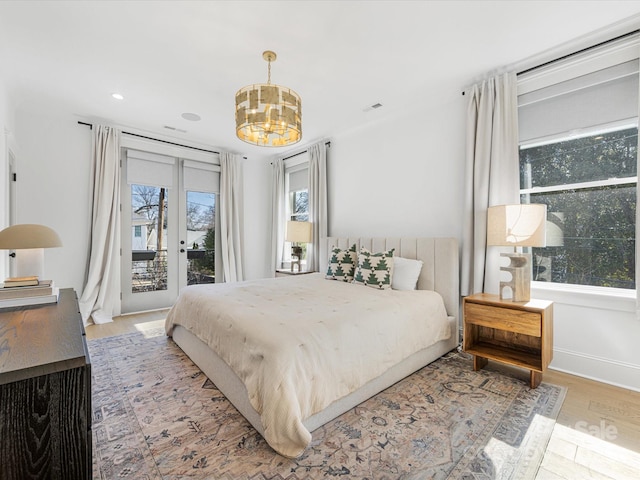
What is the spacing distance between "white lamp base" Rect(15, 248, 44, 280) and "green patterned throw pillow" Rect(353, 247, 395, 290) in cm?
263

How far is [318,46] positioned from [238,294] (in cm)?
226

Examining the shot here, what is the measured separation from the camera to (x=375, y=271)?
3141 millimetres

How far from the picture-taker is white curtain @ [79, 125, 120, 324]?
3.96m

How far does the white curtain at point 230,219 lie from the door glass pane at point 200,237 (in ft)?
0.78

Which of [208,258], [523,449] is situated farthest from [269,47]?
[208,258]

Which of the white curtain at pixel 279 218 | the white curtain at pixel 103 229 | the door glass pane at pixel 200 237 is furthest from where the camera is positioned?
the white curtain at pixel 279 218

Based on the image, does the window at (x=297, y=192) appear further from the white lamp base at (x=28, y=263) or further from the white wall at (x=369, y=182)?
the white lamp base at (x=28, y=263)

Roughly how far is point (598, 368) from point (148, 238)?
5558 mm

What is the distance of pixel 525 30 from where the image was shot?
2.27 m

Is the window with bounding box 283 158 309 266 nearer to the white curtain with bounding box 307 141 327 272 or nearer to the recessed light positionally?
the white curtain with bounding box 307 141 327 272

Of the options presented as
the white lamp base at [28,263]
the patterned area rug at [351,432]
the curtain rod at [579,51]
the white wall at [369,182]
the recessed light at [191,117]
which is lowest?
the patterned area rug at [351,432]

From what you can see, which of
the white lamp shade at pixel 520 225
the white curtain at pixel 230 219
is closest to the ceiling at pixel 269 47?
the white lamp shade at pixel 520 225

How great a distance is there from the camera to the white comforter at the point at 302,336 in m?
1.55

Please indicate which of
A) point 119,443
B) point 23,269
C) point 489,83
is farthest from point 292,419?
point 489,83
